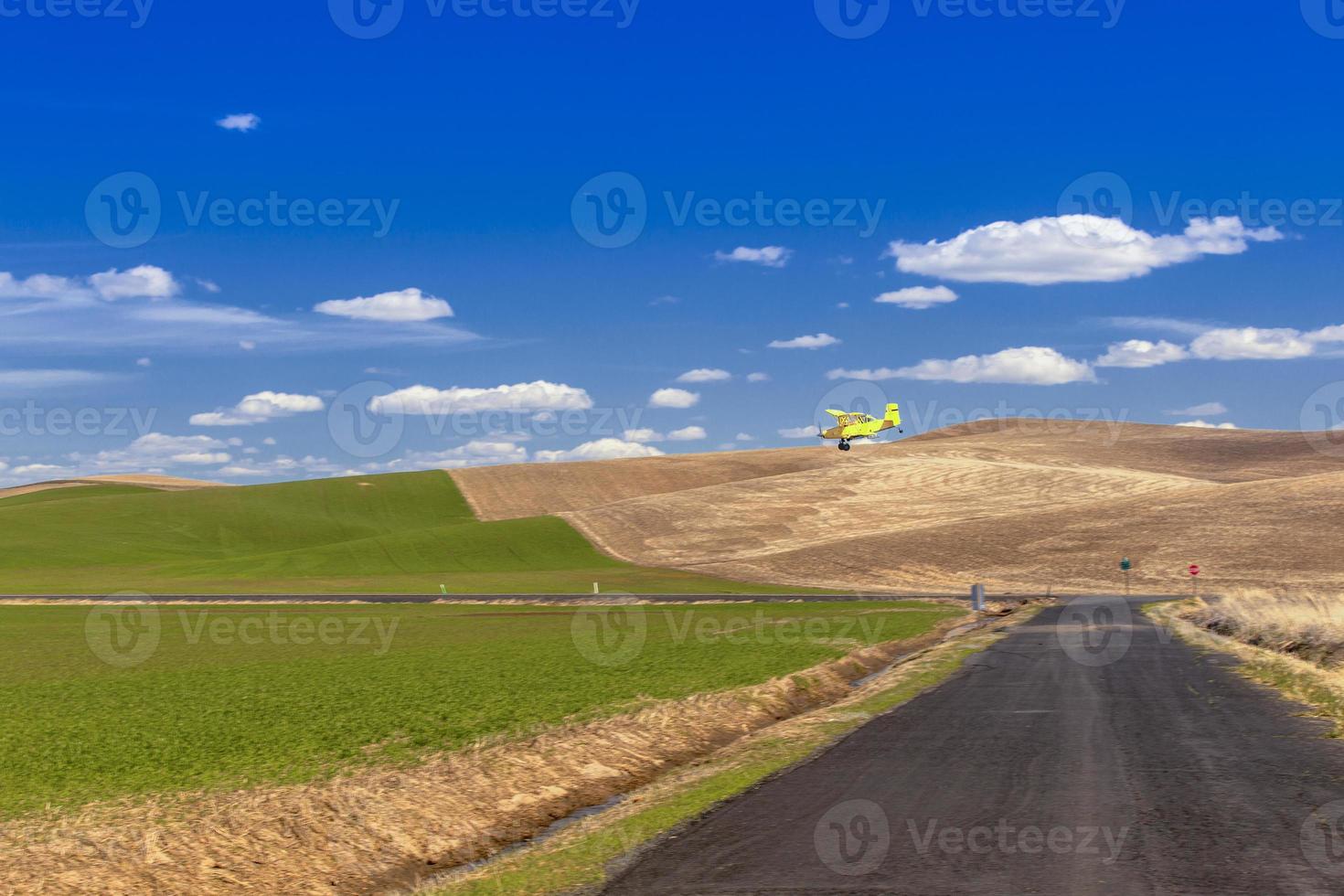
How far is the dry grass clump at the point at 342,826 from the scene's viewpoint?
12641 millimetres

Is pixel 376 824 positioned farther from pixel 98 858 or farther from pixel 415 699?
pixel 415 699

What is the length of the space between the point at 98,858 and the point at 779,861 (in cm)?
784

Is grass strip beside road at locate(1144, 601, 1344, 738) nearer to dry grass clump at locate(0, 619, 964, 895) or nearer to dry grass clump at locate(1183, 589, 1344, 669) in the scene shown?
dry grass clump at locate(1183, 589, 1344, 669)

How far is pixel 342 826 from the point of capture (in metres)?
14.5

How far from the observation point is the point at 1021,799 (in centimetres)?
1417

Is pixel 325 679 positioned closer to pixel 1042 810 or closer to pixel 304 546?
pixel 1042 810

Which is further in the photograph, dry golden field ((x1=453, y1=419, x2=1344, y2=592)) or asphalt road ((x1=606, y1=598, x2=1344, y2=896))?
dry golden field ((x1=453, y1=419, x2=1344, y2=592))

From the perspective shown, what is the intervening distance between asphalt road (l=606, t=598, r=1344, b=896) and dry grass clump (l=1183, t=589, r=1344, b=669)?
9330mm

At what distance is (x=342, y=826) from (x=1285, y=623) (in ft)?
108

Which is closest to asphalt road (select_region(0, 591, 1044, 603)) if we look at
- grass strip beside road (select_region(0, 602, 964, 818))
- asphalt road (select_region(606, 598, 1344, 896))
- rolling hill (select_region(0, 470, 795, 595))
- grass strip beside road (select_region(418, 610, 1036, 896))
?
rolling hill (select_region(0, 470, 795, 595))

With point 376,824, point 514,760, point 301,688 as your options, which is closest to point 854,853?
point 376,824

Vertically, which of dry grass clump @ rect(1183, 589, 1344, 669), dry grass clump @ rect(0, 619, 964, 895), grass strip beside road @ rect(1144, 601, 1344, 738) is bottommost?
dry grass clump @ rect(0, 619, 964, 895)

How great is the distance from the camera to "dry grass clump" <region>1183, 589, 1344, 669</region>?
3088cm

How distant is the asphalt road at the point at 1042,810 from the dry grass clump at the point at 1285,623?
933cm
